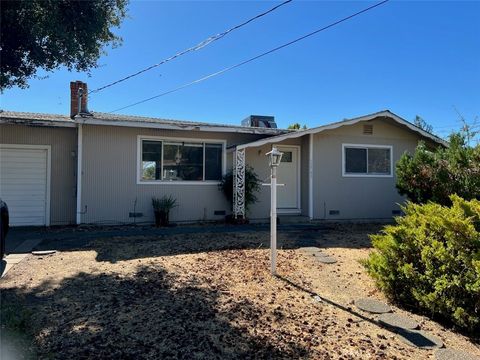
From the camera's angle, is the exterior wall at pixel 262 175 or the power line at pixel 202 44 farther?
the exterior wall at pixel 262 175

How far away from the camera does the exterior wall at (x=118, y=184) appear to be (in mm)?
9266

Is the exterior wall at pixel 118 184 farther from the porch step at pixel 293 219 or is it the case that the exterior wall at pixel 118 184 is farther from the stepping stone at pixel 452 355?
the stepping stone at pixel 452 355

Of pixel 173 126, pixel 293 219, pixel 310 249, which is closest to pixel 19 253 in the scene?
pixel 173 126

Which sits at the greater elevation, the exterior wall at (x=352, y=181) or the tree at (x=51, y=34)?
the tree at (x=51, y=34)

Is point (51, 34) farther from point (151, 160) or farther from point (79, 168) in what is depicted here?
point (151, 160)

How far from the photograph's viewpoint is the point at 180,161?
33.2 ft

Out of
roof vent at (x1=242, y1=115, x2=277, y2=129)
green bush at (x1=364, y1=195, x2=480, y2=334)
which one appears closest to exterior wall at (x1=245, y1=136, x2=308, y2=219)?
roof vent at (x1=242, y1=115, x2=277, y2=129)

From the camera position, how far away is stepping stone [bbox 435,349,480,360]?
119 inches

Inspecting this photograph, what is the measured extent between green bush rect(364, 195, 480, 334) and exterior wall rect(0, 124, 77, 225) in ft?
26.3

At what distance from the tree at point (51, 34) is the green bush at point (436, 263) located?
5428mm

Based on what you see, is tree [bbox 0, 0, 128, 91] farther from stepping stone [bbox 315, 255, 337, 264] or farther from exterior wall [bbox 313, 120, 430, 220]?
exterior wall [bbox 313, 120, 430, 220]

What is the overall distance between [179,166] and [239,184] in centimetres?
180

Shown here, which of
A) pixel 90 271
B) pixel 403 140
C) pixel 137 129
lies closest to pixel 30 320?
pixel 90 271

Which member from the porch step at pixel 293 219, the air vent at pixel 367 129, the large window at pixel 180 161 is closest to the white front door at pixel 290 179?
the porch step at pixel 293 219
